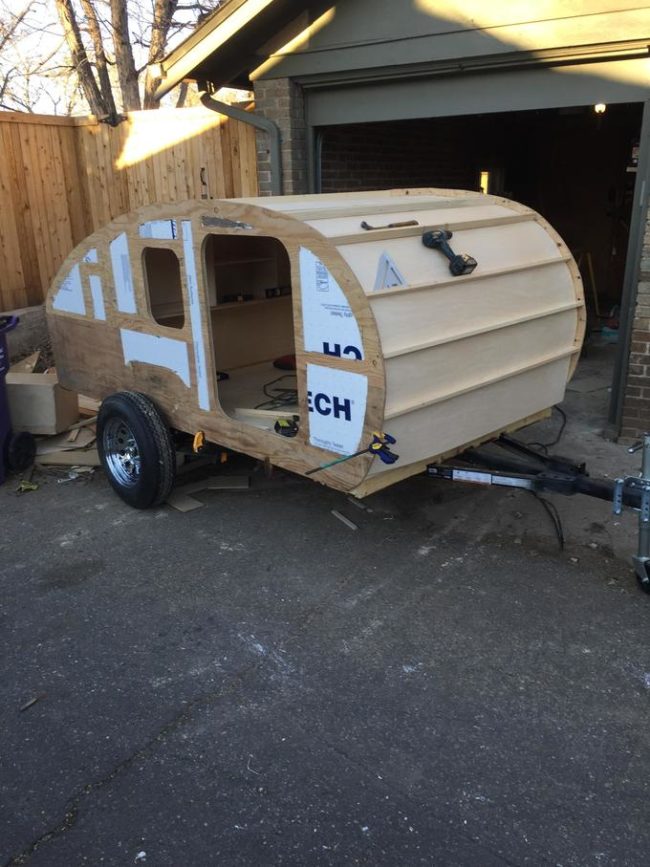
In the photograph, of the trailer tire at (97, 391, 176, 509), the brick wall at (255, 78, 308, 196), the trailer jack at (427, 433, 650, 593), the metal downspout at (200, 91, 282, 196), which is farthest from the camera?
the metal downspout at (200, 91, 282, 196)

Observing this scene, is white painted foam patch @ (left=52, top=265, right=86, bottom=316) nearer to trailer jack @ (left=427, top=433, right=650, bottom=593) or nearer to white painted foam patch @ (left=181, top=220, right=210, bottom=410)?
white painted foam patch @ (left=181, top=220, right=210, bottom=410)

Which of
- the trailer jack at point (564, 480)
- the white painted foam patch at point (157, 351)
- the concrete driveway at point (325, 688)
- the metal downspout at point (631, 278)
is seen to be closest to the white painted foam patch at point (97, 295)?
the white painted foam patch at point (157, 351)

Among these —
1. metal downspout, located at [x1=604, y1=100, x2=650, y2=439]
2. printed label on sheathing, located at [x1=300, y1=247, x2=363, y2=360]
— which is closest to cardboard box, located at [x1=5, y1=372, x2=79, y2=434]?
printed label on sheathing, located at [x1=300, y1=247, x2=363, y2=360]

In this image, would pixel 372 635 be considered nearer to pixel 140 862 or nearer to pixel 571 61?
pixel 140 862

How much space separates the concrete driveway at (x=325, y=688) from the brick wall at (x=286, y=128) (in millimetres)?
4144

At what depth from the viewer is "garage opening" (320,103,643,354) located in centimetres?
1146

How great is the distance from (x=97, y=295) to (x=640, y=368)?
A: 449 centimetres

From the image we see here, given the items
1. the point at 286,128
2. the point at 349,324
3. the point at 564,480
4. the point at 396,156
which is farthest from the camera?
the point at 396,156

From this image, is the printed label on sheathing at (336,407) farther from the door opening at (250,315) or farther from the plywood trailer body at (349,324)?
the door opening at (250,315)

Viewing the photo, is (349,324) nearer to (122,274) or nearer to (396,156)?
(122,274)

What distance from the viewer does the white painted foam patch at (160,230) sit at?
4.73m

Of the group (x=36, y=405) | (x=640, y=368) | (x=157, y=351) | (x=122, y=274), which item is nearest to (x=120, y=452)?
(x=157, y=351)

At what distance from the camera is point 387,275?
150 inches

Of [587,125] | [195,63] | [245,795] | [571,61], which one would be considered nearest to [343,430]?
[245,795]
